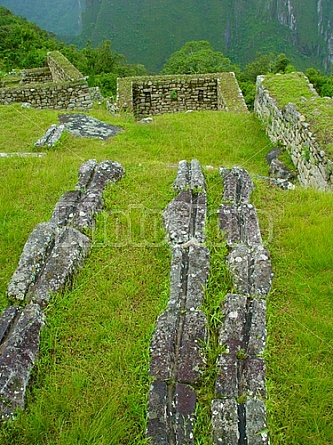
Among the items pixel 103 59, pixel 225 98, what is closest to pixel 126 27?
pixel 103 59

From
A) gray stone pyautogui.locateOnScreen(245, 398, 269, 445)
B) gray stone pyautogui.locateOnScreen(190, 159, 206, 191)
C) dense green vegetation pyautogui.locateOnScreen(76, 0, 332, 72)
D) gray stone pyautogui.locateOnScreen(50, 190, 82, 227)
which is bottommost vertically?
dense green vegetation pyautogui.locateOnScreen(76, 0, 332, 72)

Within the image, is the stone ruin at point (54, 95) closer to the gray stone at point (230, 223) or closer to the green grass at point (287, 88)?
the green grass at point (287, 88)

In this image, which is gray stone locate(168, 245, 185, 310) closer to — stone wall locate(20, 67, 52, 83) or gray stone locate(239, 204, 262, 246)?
gray stone locate(239, 204, 262, 246)

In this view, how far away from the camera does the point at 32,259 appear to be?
458 centimetres

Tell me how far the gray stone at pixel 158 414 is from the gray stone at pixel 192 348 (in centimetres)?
18

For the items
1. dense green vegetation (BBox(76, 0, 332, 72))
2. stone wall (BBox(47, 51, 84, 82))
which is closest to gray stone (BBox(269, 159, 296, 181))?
stone wall (BBox(47, 51, 84, 82))

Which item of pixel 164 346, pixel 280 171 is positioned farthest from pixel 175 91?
pixel 164 346

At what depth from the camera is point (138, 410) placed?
11.0 ft

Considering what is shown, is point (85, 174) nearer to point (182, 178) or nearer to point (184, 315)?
point (182, 178)

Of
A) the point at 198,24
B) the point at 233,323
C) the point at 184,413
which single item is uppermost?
the point at 233,323

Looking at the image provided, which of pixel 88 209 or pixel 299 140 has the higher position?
pixel 88 209

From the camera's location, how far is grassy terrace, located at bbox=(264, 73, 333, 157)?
299 inches

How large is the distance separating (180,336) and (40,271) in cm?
166

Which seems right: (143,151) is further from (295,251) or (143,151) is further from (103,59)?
(103,59)
